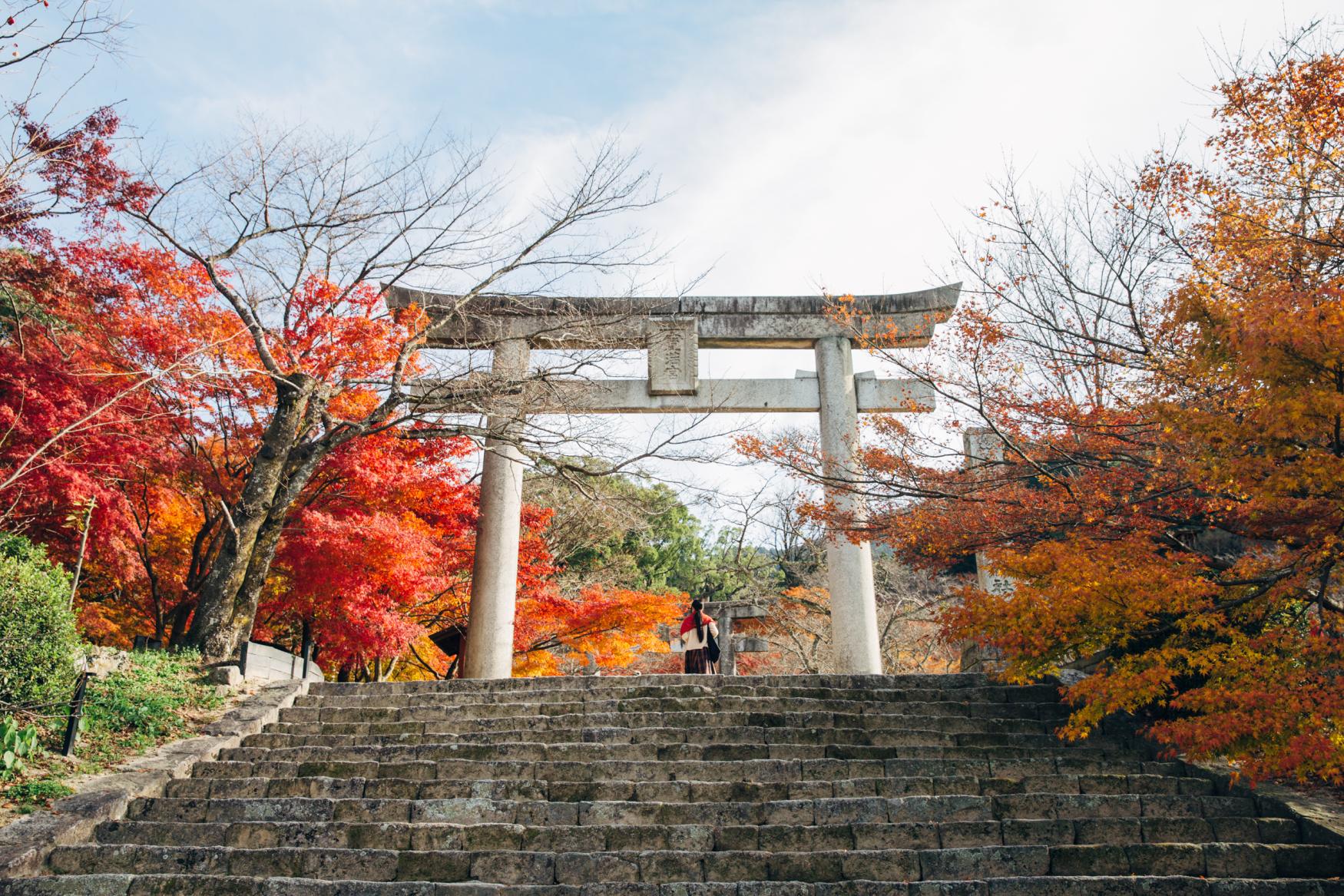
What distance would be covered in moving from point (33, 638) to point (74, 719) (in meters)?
0.74

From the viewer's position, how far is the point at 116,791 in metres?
6.26

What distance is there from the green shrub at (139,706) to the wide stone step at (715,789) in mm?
1548

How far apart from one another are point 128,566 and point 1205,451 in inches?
553

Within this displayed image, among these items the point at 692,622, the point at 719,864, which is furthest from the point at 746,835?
the point at 692,622

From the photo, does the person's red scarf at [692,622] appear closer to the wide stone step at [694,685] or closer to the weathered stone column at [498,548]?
the wide stone step at [694,685]

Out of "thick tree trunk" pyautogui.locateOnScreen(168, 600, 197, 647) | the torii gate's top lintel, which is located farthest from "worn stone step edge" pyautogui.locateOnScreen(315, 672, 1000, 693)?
the torii gate's top lintel

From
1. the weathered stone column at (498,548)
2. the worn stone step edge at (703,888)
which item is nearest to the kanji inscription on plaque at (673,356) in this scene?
the weathered stone column at (498,548)

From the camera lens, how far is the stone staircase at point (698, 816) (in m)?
5.15

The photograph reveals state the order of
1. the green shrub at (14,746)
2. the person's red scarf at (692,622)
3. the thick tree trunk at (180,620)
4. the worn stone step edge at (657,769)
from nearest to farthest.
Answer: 1. the green shrub at (14,746)
2. the worn stone step edge at (657,769)
3. the person's red scarf at (692,622)
4. the thick tree trunk at (180,620)

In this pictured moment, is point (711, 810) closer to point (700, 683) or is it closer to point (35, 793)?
point (700, 683)

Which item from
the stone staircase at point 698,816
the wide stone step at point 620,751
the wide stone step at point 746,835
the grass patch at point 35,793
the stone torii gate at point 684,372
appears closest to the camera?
the stone staircase at point 698,816

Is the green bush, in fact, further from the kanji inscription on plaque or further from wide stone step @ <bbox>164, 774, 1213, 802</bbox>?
the kanji inscription on plaque

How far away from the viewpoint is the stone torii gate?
1288 cm

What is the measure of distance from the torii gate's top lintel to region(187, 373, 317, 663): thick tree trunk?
2.82 metres
